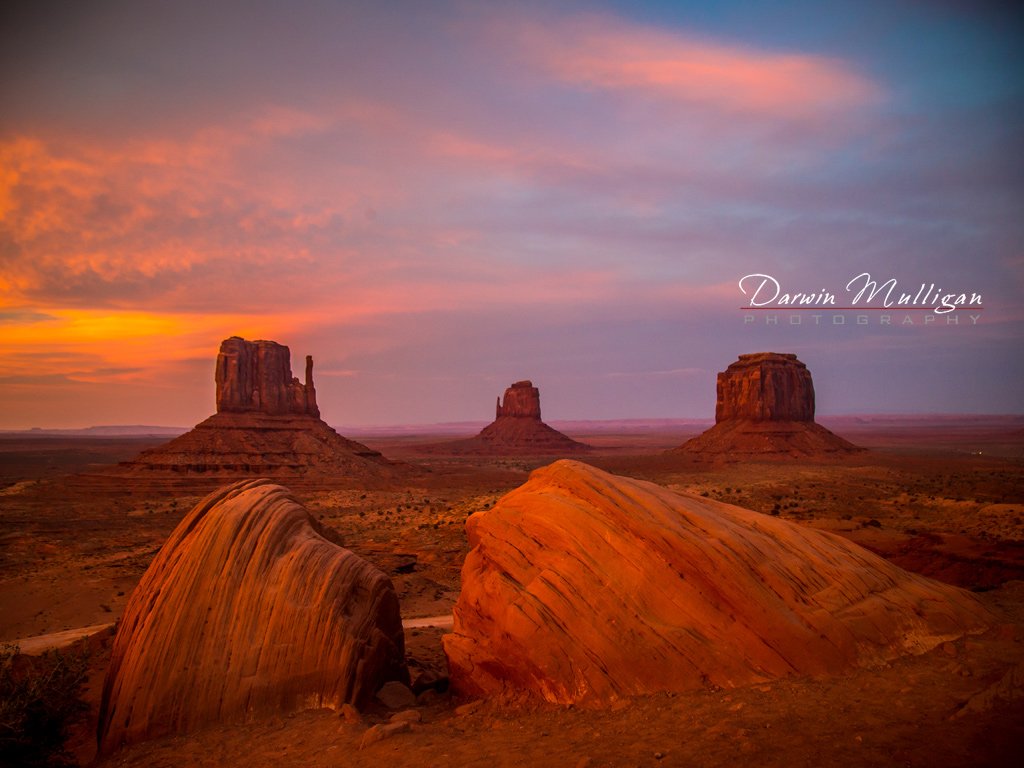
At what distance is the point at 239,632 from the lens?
8805 mm

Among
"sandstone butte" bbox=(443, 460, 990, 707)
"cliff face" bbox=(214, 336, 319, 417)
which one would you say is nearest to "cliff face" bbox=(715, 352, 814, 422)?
"cliff face" bbox=(214, 336, 319, 417)

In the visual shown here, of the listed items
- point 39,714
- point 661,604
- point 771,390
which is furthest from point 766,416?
point 39,714

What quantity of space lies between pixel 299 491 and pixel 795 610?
52.3 meters

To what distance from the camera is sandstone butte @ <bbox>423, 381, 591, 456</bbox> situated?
420 ft

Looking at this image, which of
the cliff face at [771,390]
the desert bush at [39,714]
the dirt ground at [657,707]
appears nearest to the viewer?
the dirt ground at [657,707]

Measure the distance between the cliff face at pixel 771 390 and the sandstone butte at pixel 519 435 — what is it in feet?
129

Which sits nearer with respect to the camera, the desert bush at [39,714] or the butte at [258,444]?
the desert bush at [39,714]

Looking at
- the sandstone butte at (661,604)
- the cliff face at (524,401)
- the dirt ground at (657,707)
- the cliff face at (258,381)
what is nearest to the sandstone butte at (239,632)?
the dirt ground at (657,707)

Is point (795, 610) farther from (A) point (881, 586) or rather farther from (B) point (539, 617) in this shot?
(B) point (539, 617)

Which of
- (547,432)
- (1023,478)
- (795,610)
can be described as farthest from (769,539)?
(547,432)

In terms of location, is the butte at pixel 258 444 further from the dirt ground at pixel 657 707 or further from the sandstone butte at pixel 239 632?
the sandstone butte at pixel 239 632

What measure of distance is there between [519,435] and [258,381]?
67.5 metres

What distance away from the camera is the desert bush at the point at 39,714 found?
7.75 meters

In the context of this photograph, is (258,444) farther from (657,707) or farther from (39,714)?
(657,707)
